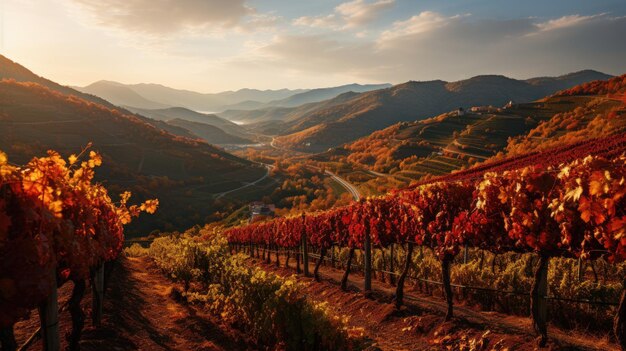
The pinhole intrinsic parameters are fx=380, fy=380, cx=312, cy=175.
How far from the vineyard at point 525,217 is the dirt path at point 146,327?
6088 millimetres

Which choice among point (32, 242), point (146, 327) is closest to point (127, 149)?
point (146, 327)

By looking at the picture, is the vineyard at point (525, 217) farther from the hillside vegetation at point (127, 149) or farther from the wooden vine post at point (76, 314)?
the hillside vegetation at point (127, 149)

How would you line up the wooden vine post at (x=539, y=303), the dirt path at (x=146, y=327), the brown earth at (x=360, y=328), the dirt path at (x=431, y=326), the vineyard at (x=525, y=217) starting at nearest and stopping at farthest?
1. the vineyard at (x=525, y=217)
2. the wooden vine post at (x=539, y=303)
3. the dirt path at (x=431, y=326)
4. the brown earth at (x=360, y=328)
5. the dirt path at (x=146, y=327)

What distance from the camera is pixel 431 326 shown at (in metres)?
10.9

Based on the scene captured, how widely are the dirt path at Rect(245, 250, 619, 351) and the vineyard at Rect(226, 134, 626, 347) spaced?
20.5 inches

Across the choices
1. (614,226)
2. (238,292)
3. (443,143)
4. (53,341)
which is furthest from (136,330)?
(443,143)

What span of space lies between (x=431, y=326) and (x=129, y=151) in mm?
118735

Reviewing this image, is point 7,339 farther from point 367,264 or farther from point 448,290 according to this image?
point 367,264

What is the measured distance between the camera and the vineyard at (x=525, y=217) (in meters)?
6.25

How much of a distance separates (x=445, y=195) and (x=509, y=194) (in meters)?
3.03

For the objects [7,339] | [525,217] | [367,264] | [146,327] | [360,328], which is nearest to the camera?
[7,339]

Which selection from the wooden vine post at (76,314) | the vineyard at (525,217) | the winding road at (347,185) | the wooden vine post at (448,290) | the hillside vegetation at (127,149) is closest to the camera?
the vineyard at (525,217)

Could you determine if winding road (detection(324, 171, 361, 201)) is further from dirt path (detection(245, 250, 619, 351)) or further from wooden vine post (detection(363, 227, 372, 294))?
dirt path (detection(245, 250, 619, 351))

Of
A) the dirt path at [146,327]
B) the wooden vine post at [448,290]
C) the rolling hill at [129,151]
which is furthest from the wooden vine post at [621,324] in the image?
the rolling hill at [129,151]
